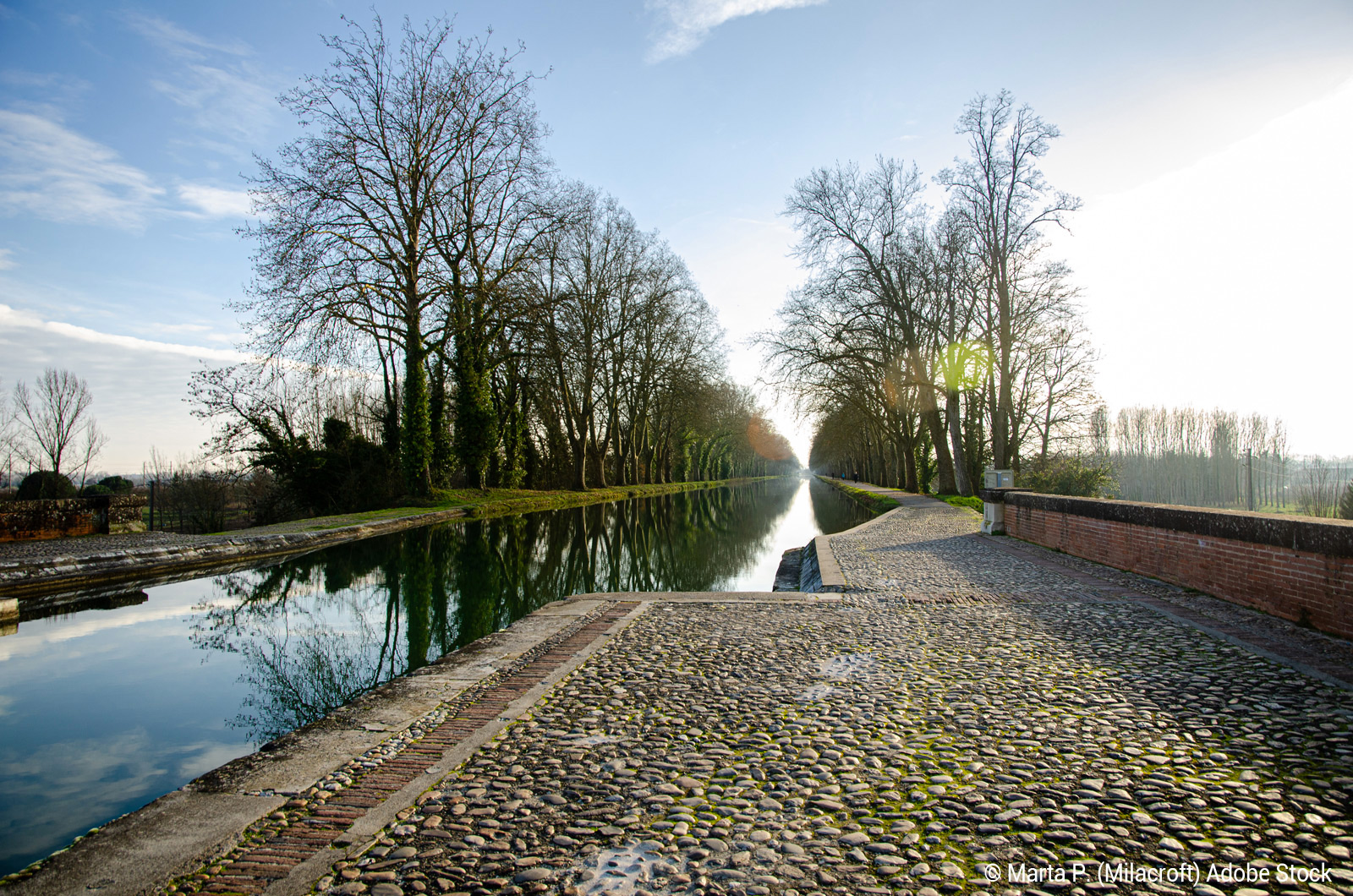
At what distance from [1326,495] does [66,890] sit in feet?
97.6

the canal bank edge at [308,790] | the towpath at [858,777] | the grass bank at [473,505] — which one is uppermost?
the grass bank at [473,505]

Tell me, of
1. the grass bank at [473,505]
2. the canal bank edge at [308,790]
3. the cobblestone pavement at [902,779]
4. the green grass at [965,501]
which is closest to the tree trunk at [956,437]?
the green grass at [965,501]

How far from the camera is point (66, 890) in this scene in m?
2.31

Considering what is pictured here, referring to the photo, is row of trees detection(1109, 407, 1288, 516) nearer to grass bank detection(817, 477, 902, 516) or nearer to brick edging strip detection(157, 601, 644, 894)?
grass bank detection(817, 477, 902, 516)

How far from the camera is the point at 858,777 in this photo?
292cm

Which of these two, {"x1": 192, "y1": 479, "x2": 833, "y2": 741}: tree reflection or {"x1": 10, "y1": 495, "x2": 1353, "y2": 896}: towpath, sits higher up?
{"x1": 10, "y1": 495, "x2": 1353, "y2": 896}: towpath

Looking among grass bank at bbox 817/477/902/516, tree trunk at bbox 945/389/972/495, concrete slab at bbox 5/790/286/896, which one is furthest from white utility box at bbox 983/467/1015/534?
concrete slab at bbox 5/790/286/896

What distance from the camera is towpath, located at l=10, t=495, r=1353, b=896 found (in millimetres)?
2273

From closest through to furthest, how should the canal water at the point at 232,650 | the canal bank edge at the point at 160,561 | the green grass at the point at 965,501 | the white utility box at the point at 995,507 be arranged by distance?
the canal water at the point at 232,650, the canal bank edge at the point at 160,561, the white utility box at the point at 995,507, the green grass at the point at 965,501

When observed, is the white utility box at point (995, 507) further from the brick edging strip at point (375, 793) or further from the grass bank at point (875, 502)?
the brick edging strip at point (375, 793)

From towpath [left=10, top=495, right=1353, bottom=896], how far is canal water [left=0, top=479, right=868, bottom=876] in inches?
57.7

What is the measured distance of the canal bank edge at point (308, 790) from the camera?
7.86ft

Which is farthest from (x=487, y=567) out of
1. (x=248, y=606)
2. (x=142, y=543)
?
(x=142, y=543)

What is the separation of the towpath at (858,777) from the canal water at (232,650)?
147 cm
